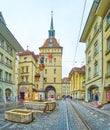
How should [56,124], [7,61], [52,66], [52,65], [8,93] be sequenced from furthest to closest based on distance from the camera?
[52,65] < [52,66] < [8,93] < [7,61] < [56,124]

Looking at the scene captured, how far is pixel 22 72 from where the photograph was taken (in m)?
72.7

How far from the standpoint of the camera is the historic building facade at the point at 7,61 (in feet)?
145

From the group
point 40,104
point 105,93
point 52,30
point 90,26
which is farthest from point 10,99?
point 52,30

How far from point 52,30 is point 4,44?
60.0m

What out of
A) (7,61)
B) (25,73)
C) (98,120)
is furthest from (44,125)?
(25,73)

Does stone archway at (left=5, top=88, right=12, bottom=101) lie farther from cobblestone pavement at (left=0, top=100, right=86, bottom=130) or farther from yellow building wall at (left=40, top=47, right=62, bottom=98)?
yellow building wall at (left=40, top=47, right=62, bottom=98)

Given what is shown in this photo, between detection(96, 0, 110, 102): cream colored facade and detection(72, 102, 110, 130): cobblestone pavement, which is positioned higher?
detection(96, 0, 110, 102): cream colored facade

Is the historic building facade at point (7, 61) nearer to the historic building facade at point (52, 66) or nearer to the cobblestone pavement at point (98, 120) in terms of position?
the cobblestone pavement at point (98, 120)

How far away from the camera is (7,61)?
4875 cm

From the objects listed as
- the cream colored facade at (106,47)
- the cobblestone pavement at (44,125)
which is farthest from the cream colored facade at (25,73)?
the cobblestone pavement at (44,125)

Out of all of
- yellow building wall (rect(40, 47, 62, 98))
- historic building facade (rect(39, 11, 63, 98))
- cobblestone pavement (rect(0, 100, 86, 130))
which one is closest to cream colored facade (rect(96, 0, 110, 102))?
cobblestone pavement (rect(0, 100, 86, 130))

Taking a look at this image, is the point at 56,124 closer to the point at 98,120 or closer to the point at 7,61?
the point at 98,120

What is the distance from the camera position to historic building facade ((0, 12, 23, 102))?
44.1m

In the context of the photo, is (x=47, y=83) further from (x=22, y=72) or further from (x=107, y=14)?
(x=107, y=14)
